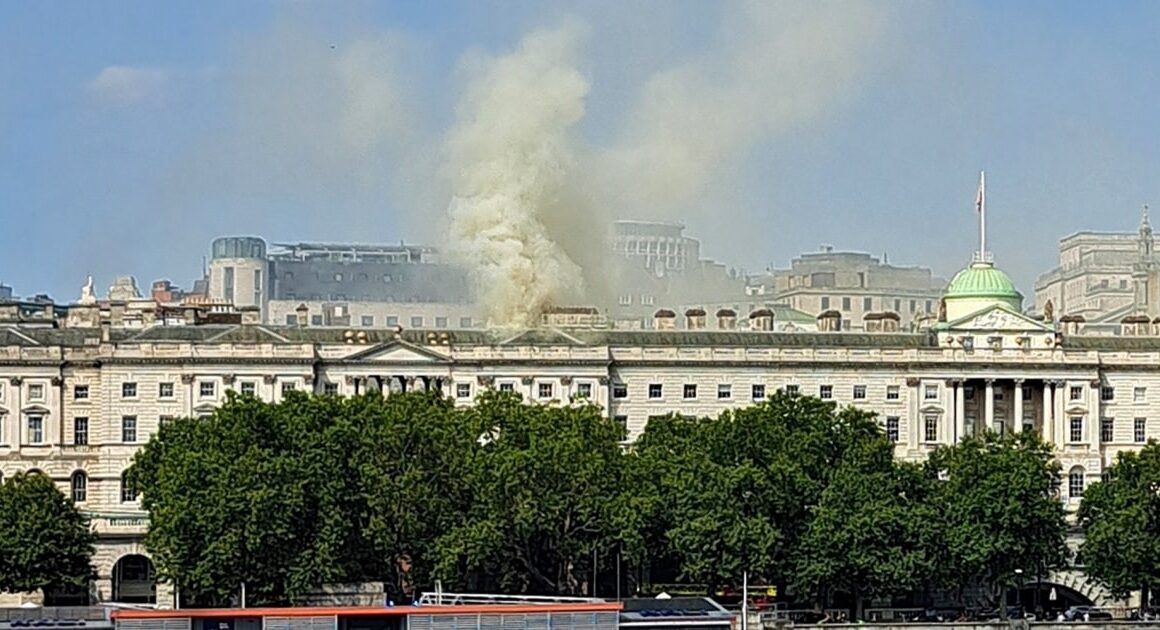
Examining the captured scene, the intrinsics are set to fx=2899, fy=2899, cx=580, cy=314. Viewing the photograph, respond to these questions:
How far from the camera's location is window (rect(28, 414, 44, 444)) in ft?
477

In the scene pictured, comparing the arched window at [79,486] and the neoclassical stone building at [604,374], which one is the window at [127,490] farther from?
the arched window at [79,486]

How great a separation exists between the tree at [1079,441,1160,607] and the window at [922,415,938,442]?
1004 inches

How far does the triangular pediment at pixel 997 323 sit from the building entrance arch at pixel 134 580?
4647 centimetres

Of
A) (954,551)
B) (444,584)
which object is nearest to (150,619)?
(444,584)

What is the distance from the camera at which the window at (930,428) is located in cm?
14912

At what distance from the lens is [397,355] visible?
14575 centimetres

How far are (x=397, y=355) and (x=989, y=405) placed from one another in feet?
101

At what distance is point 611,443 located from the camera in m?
121

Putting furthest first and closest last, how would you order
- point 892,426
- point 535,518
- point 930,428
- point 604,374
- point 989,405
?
point 989,405
point 930,428
point 892,426
point 604,374
point 535,518

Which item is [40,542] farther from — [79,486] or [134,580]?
[79,486]

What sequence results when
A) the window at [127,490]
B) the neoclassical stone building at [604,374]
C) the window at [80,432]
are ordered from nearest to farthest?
the window at [127,490] < the neoclassical stone building at [604,374] < the window at [80,432]

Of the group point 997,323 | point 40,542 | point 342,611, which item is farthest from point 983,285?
point 342,611

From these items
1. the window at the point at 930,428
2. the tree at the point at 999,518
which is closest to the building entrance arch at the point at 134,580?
the tree at the point at 999,518

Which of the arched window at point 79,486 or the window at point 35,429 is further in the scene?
the window at point 35,429
